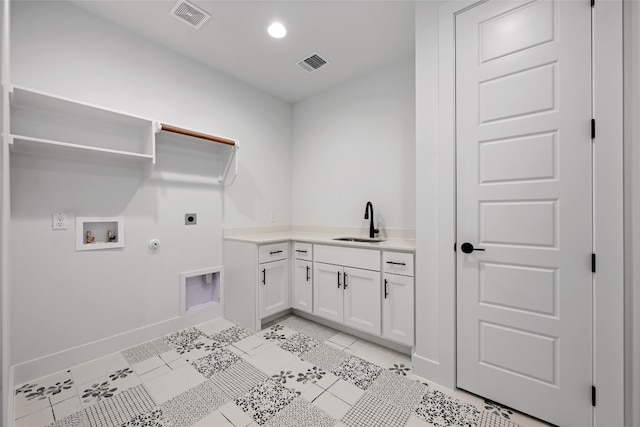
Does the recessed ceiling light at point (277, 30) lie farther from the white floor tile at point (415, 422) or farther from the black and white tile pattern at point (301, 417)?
the white floor tile at point (415, 422)

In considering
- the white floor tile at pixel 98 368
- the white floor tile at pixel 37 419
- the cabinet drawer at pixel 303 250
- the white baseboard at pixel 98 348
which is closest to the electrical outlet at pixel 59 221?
the white baseboard at pixel 98 348

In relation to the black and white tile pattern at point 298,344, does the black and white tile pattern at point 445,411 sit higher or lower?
lower

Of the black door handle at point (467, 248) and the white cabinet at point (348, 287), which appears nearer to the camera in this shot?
the black door handle at point (467, 248)

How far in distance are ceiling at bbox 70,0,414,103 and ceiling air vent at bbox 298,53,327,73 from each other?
0.17 ft

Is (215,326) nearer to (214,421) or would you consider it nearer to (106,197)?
(214,421)

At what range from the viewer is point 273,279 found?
266 centimetres

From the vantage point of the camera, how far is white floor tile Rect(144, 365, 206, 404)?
1.66 meters

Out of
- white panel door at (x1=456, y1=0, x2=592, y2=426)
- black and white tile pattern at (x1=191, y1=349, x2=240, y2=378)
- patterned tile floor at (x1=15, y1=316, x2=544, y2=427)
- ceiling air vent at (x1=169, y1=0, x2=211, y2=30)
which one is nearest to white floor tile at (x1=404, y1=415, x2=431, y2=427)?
patterned tile floor at (x1=15, y1=316, x2=544, y2=427)

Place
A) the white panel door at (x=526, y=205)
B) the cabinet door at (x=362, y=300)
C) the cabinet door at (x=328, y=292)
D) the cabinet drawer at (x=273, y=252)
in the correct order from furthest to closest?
1. the cabinet drawer at (x=273, y=252)
2. the cabinet door at (x=328, y=292)
3. the cabinet door at (x=362, y=300)
4. the white panel door at (x=526, y=205)

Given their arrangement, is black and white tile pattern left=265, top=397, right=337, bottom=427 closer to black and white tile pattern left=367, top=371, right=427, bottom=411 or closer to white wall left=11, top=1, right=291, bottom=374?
black and white tile pattern left=367, top=371, right=427, bottom=411

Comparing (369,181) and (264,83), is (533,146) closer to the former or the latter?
(369,181)

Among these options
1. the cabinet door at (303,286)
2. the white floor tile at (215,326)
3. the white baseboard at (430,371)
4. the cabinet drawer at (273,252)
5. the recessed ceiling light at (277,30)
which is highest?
the recessed ceiling light at (277,30)

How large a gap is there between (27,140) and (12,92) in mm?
276

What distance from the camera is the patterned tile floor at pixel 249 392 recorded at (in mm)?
1471
